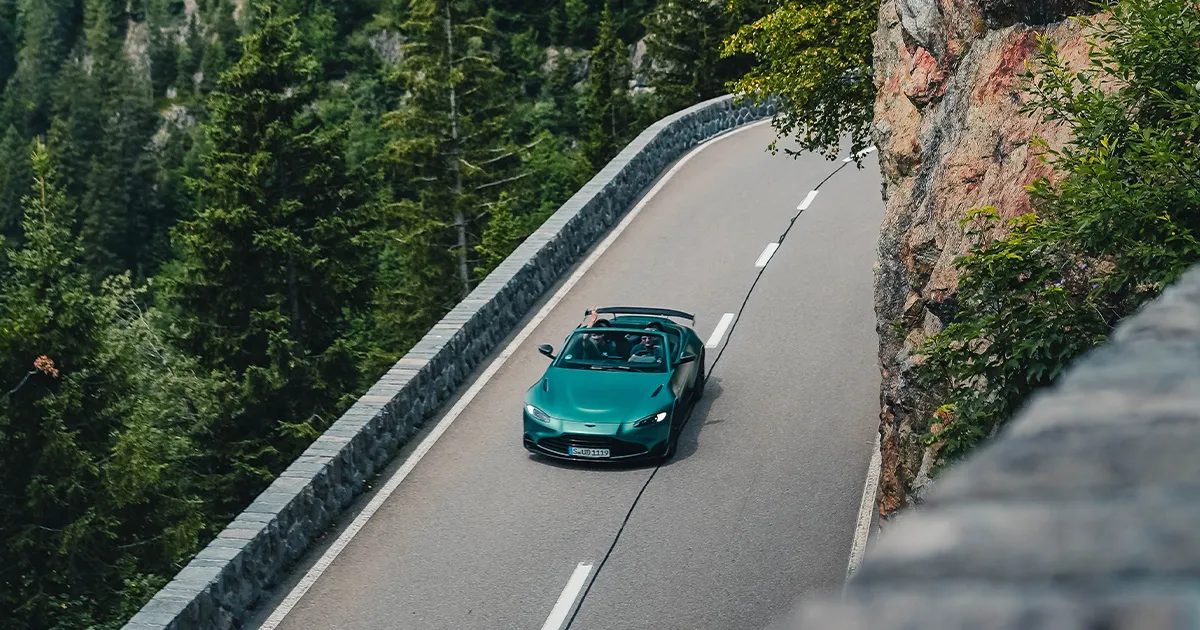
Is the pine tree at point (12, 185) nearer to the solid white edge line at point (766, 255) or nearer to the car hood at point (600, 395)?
the solid white edge line at point (766, 255)

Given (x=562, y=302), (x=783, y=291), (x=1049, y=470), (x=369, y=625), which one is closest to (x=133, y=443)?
(x=562, y=302)

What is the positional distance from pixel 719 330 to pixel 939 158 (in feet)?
24.9

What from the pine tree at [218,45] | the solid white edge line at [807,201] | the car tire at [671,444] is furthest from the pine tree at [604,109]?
Answer: the pine tree at [218,45]

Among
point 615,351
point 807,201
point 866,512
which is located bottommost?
point 807,201

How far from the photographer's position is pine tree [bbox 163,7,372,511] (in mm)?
35000

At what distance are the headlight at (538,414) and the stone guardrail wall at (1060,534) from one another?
1383cm

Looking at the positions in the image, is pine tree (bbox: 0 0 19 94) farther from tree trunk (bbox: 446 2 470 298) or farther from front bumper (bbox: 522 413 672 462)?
front bumper (bbox: 522 413 672 462)

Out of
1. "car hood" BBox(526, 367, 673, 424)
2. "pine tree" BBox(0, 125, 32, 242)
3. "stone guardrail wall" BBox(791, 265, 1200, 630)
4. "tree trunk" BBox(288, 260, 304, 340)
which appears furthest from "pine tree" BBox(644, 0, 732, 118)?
"pine tree" BBox(0, 125, 32, 242)

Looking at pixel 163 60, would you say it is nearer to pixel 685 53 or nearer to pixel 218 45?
pixel 218 45

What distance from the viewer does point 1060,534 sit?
1.09 m

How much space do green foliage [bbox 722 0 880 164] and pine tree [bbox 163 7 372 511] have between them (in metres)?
17.4

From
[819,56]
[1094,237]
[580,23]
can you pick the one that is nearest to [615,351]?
[819,56]

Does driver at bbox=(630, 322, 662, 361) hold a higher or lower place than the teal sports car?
higher

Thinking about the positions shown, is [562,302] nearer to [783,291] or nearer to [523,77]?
[783,291]
